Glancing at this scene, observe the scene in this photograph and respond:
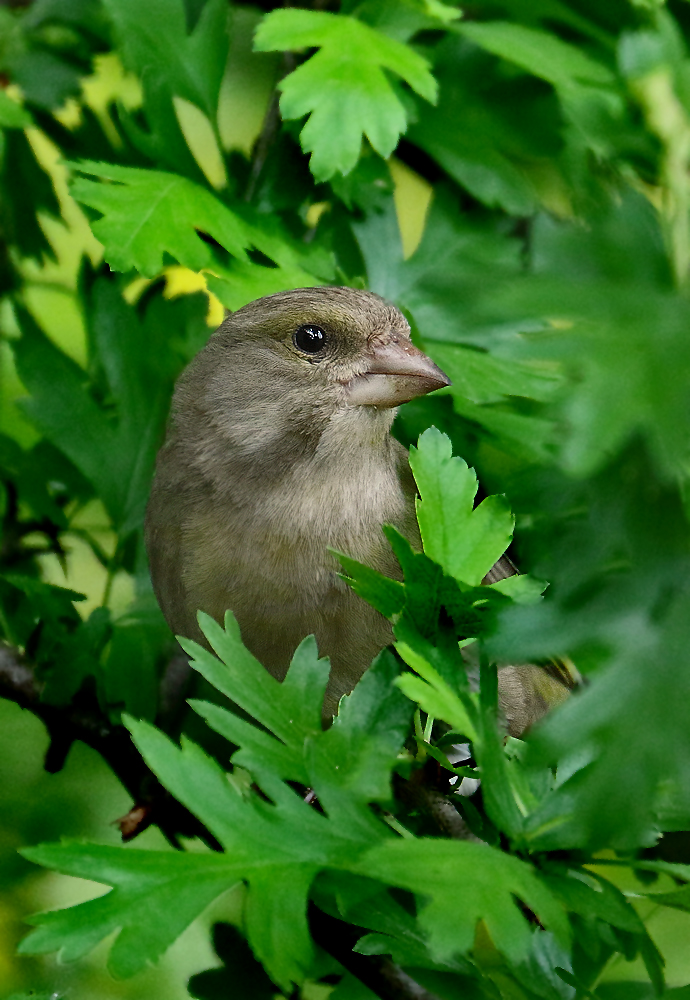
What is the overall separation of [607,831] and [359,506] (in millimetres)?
829

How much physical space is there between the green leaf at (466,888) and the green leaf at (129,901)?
11 centimetres

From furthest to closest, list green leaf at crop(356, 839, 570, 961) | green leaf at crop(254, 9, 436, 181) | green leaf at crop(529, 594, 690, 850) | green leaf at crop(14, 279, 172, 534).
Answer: green leaf at crop(14, 279, 172, 534), green leaf at crop(254, 9, 436, 181), green leaf at crop(356, 839, 570, 961), green leaf at crop(529, 594, 690, 850)

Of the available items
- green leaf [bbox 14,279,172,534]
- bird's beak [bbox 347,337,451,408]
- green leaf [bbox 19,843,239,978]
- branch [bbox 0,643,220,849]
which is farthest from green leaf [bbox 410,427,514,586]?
green leaf [bbox 14,279,172,534]

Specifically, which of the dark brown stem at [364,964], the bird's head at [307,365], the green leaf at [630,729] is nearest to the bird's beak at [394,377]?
the bird's head at [307,365]

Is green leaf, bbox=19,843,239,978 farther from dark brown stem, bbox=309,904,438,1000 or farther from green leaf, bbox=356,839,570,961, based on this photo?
dark brown stem, bbox=309,904,438,1000

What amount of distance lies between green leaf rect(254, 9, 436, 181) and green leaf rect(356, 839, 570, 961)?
76cm

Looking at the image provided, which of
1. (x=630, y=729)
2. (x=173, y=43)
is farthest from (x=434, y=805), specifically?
(x=173, y=43)

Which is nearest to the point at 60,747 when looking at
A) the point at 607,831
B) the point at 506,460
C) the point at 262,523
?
the point at 262,523

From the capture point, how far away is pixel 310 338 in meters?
1.42

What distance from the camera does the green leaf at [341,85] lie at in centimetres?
122

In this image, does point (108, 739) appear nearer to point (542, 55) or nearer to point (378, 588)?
point (378, 588)

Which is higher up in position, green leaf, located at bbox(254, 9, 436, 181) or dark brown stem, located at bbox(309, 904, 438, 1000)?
green leaf, located at bbox(254, 9, 436, 181)

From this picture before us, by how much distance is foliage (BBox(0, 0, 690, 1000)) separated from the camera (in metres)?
0.54

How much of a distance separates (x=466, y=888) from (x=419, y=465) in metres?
0.31
